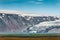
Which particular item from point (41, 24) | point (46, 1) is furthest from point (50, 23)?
point (46, 1)

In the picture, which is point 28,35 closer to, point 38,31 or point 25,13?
point 38,31

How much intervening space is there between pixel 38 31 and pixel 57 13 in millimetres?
323

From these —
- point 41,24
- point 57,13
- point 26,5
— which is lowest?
point 41,24

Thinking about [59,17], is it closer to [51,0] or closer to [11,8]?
[51,0]

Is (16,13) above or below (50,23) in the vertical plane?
above

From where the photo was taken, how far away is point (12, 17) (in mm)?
1915

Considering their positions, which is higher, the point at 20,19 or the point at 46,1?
the point at 46,1

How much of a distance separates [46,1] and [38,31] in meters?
0.38

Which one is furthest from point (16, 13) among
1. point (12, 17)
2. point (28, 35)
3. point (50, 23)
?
point (50, 23)

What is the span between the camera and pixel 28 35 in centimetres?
188

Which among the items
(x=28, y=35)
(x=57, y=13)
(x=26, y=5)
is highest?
(x=26, y=5)

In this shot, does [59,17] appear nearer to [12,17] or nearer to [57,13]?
[57,13]

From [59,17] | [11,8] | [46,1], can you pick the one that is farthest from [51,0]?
[11,8]

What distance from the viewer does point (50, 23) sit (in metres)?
1.90
